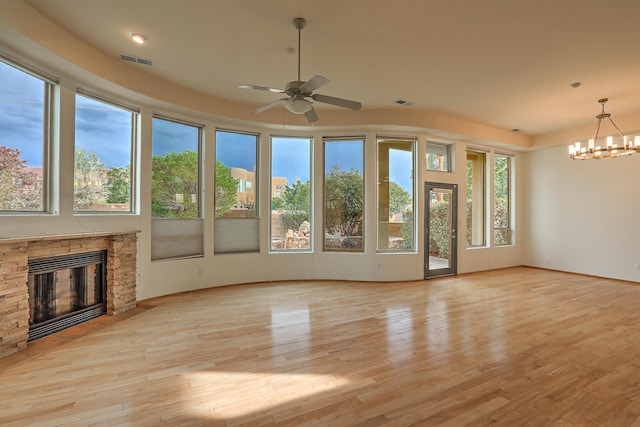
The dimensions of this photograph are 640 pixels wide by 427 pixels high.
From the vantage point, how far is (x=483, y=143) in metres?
7.29

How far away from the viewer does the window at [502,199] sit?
25.8ft

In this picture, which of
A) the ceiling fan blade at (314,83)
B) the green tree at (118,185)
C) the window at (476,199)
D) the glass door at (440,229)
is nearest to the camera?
the ceiling fan blade at (314,83)

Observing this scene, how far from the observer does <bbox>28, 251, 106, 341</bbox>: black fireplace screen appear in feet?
11.0

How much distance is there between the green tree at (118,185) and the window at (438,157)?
5714mm

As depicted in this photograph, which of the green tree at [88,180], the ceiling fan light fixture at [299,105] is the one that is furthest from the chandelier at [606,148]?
the green tree at [88,180]

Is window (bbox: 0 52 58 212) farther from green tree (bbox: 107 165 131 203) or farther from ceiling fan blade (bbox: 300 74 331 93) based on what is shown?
ceiling fan blade (bbox: 300 74 331 93)

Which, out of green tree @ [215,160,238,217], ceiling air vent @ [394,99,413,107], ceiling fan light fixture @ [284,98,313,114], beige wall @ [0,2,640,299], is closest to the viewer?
ceiling fan light fixture @ [284,98,313,114]

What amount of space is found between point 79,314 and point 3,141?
2.12 metres

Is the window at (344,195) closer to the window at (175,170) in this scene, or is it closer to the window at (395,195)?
the window at (395,195)

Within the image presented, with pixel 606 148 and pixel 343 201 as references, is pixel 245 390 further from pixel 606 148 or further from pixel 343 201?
pixel 606 148

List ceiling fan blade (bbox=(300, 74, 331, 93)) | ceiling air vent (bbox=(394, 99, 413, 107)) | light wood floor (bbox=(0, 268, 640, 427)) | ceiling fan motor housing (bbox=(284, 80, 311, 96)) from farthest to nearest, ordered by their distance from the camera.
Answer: ceiling air vent (bbox=(394, 99, 413, 107))
ceiling fan motor housing (bbox=(284, 80, 311, 96))
ceiling fan blade (bbox=(300, 74, 331, 93))
light wood floor (bbox=(0, 268, 640, 427))

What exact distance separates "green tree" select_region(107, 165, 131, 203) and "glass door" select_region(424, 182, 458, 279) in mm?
5498

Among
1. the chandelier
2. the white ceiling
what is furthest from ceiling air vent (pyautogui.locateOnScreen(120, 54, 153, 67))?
the chandelier

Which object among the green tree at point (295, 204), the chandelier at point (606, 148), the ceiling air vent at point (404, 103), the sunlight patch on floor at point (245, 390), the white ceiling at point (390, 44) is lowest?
the sunlight patch on floor at point (245, 390)
